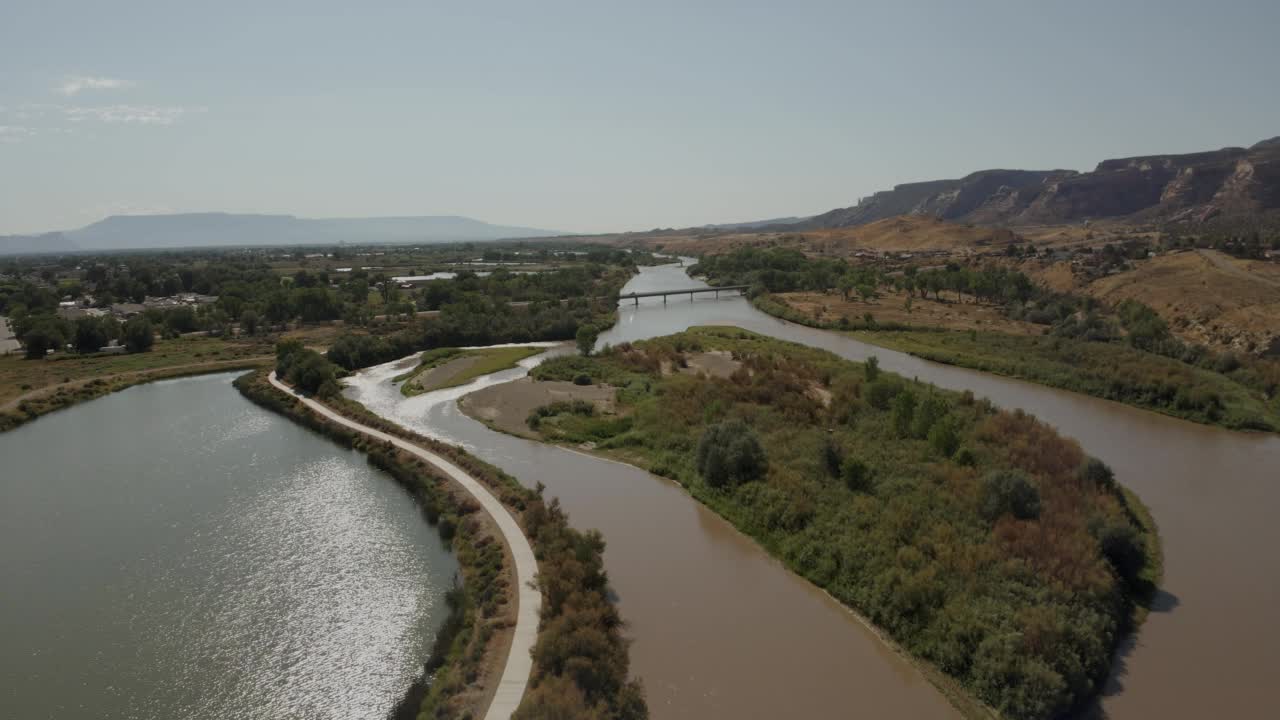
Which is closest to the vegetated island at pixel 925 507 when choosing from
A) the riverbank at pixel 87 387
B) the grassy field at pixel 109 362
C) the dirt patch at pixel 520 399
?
the dirt patch at pixel 520 399

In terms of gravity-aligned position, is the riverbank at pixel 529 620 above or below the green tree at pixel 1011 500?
below

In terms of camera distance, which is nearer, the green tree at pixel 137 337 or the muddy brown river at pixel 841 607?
the muddy brown river at pixel 841 607

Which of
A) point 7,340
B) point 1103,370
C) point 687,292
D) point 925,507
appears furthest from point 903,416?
point 7,340

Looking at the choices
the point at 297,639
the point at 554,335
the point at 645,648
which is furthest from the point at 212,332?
the point at 645,648

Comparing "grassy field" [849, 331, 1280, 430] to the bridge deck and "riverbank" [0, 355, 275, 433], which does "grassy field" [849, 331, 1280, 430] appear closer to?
the bridge deck

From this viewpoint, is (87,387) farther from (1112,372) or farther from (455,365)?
(1112,372)

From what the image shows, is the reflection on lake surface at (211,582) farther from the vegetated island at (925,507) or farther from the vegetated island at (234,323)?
the vegetated island at (234,323)

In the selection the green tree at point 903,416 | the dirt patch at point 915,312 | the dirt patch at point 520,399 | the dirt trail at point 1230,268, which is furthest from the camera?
the dirt patch at point 915,312
